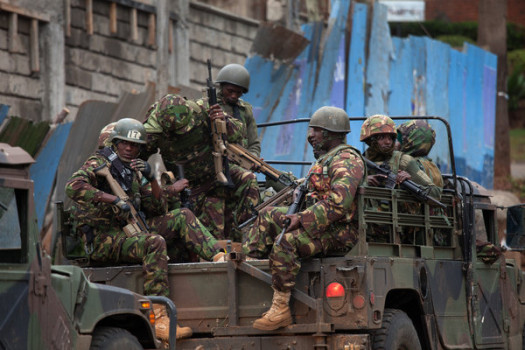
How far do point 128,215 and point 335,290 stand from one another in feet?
6.13

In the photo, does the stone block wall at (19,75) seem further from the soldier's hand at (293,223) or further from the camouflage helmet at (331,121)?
the soldier's hand at (293,223)

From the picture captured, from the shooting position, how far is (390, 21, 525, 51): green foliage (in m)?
34.0

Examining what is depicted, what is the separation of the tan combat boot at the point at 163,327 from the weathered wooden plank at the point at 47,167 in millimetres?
6959

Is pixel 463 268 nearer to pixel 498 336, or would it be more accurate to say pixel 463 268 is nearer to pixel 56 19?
pixel 498 336

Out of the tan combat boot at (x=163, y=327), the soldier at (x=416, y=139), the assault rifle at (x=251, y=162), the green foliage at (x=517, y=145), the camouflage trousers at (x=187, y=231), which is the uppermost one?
the green foliage at (x=517, y=145)

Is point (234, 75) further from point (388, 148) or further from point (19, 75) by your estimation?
point (19, 75)

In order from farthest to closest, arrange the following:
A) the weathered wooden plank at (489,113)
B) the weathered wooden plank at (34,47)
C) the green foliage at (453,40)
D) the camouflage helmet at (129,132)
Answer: the green foliage at (453,40) → the weathered wooden plank at (489,113) → the weathered wooden plank at (34,47) → the camouflage helmet at (129,132)

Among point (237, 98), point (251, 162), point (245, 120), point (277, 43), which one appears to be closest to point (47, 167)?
point (277, 43)

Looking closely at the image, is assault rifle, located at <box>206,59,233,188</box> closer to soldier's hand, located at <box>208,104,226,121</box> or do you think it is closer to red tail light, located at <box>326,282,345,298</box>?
soldier's hand, located at <box>208,104,226,121</box>

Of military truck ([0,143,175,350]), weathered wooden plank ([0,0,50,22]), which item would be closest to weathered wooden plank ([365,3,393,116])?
weathered wooden plank ([0,0,50,22])

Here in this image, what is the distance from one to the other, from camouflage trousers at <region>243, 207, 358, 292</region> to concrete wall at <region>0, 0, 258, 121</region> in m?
7.05

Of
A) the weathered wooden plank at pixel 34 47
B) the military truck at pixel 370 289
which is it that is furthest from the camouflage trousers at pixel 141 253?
the weathered wooden plank at pixel 34 47

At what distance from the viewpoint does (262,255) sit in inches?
352

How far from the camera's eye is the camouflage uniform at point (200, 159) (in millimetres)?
9773
